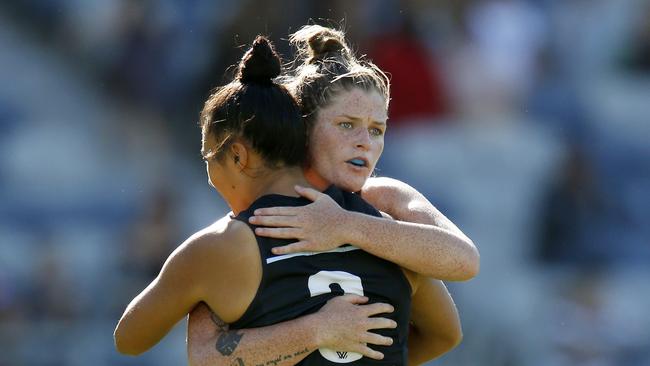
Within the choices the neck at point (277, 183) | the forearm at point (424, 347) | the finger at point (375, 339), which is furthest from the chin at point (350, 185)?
the forearm at point (424, 347)

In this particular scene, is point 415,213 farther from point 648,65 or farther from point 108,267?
point 648,65

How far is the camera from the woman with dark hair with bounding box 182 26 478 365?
3461 millimetres

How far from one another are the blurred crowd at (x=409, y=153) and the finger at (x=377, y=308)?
4.73m

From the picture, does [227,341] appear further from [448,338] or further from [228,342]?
[448,338]

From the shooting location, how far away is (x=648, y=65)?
10.5 metres

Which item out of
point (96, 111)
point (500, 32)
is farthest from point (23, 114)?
point (500, 32)

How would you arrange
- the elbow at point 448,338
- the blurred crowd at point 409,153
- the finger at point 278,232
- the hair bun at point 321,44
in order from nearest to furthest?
the finger at point 278,232 < the hair bun at point 321,44 < the elbow at point 448,338 < the blurred crowd at point 409,153

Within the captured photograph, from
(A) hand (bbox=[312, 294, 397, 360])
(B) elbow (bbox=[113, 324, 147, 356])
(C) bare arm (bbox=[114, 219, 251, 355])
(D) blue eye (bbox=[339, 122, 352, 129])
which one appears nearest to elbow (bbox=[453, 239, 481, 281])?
(A) hand (bbox=[312, 294, 397, 360])

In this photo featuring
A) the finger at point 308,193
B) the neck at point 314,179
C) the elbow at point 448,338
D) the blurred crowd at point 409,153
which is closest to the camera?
the finger at point 308,193

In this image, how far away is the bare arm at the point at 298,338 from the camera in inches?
134

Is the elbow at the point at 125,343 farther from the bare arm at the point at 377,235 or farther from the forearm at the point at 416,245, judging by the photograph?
the forearm at the point at 416,245

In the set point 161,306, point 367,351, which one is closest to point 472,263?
point 367,351

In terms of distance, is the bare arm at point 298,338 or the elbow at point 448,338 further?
the elbow at point 448,338

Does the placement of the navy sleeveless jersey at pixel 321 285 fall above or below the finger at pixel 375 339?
above
